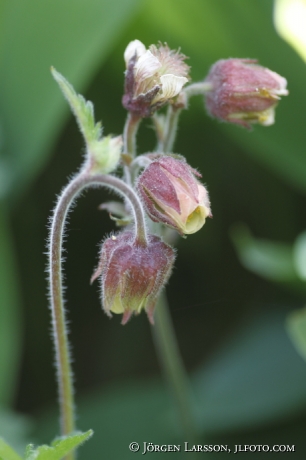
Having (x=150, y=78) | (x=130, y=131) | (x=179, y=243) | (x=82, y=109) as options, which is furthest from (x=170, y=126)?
(x=179, y=243)

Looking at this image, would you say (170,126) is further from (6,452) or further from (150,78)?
(6,452)

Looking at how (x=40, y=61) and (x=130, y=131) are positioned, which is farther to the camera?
(x=40, y=61)

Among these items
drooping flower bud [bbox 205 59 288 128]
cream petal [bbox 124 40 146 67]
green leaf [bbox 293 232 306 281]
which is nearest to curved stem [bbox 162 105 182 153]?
drooping flower bud [bbox 205 59 288 128]

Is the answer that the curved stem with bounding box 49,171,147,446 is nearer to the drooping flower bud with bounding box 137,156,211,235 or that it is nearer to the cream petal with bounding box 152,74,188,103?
the drooping flower bud with bounding box 137,156,211,235

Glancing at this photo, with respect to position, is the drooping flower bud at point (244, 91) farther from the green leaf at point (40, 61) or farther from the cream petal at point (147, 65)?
the green leaf at point (40, 61)

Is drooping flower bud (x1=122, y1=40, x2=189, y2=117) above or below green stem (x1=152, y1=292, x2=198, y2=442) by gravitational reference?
above

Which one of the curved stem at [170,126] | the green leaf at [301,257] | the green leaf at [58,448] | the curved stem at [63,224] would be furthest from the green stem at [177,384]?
the green leaf at [58,448]
